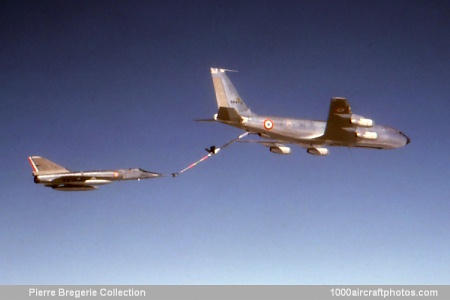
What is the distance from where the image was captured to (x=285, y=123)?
2240 inches

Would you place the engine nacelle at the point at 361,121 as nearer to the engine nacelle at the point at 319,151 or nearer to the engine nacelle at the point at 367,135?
the engine nacelle at the point at 367,135

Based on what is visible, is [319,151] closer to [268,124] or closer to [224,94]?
[268,124]

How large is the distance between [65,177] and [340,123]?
23.9m

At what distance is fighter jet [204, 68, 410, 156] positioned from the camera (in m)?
54.3

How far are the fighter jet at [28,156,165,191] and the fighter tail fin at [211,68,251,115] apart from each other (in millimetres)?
11301

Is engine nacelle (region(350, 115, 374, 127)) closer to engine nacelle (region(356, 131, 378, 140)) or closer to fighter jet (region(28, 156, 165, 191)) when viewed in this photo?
engine nacelle (region(356, 131, 378, 140))

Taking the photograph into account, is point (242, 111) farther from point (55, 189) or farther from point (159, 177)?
point (55, 189)

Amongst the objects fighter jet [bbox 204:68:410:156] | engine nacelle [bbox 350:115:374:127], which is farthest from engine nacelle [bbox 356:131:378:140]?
engine nacelle [bbox 350:115:374:127]

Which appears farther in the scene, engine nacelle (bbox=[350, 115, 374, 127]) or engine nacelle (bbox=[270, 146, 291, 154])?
engine nacelle (bbox=[270, 146, 291, 154])

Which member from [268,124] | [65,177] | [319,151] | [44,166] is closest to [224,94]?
[268,124]

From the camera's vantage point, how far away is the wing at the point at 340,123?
52.7 meters

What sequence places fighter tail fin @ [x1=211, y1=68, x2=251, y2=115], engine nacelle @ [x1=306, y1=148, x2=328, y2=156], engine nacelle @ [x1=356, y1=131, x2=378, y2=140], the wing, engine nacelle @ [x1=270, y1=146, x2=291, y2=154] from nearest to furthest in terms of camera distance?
1. the wing
2. fighter tail fin @ [x1=211, y1=68, x2=251, y2=115]
3. engine nacelle @ [x1=356, y1=131, x2=378, y2=140]
4. engine nacelle @ [x1=306, y1=148, x2=328, y2=156]
5. engine nacelle @ [x1=270, y1=146, x2=291, y2=154]

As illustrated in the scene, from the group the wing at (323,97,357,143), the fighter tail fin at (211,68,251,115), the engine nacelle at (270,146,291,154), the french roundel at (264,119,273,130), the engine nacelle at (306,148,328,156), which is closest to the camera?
the wing at (323,97,357,143)

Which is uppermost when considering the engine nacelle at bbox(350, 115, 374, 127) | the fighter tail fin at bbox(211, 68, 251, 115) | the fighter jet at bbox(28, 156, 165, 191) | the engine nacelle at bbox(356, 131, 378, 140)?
the fighter tail fin at bbox(211, 68, 251, 115)
